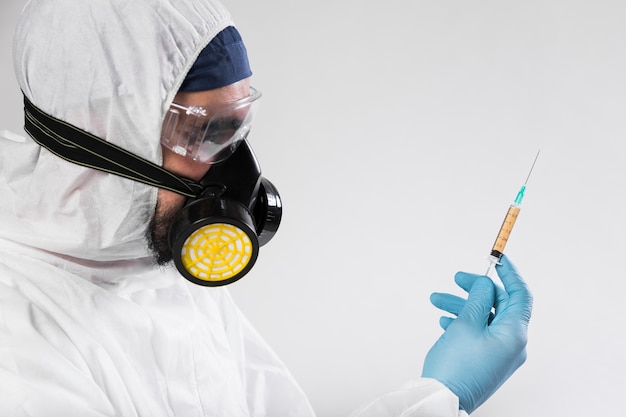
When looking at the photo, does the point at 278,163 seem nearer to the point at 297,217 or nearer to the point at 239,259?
the point at 297,217

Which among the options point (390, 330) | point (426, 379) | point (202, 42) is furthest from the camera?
point (390, 330)

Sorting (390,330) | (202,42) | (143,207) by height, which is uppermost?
(202,42)

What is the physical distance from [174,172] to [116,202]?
12 cm

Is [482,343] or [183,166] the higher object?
[183,166]

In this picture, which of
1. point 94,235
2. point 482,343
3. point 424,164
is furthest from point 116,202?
point 424,164

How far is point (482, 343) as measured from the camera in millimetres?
1577

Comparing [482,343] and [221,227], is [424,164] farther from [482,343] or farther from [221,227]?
[221,227]

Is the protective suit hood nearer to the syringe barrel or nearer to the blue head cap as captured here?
the blue head cap

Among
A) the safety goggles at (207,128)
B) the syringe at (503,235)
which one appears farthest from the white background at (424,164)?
the safety goggles at (207,128)

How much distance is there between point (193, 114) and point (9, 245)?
0.41m

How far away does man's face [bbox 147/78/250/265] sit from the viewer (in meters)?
1.39

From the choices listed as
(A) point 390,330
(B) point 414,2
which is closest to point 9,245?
(A) point 390,330

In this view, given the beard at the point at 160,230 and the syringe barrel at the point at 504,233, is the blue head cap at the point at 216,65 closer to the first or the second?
the beard at the point at 160,230

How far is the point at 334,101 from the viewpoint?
8.64 ft
